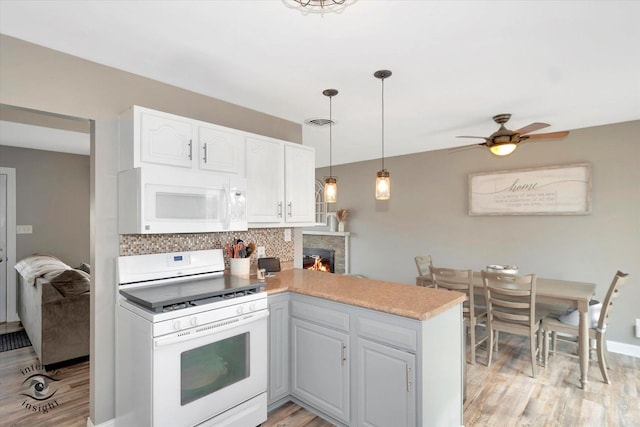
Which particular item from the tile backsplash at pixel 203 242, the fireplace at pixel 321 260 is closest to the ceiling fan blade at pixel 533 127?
the tile backsplash at pixel 203 242

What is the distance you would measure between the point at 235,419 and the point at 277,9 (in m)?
2.38

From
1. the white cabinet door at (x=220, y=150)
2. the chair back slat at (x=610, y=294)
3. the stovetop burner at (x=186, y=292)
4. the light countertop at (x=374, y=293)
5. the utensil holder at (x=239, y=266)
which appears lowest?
Result: the chair back slat at (x=610, y=294)

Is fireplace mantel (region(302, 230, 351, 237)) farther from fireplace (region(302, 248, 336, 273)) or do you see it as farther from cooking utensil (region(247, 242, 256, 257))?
cooking utensil (region(247, 242, 256, 257))

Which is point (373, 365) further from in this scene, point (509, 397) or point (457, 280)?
point (457, 280)

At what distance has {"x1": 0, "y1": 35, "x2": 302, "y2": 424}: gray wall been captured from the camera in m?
2.04

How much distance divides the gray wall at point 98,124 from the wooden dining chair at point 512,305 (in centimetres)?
315

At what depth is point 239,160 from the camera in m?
2.69

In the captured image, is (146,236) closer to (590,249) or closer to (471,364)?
(471,364)

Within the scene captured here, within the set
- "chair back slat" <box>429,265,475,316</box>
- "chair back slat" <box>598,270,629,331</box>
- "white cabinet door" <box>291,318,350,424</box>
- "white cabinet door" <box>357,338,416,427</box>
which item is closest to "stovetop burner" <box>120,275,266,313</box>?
"white cabinet door" <box>291,318,350,424</box>

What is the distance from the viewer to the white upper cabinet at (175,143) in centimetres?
213

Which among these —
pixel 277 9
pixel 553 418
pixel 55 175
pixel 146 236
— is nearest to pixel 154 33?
pixel 277 9

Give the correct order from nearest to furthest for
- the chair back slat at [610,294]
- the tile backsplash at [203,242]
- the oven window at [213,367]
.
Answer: the oven window at [213,367] < the tile backsplash at [203,242] < the chair back slat at [610,294]

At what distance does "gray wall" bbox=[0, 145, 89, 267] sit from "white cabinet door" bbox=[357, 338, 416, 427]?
5.01m

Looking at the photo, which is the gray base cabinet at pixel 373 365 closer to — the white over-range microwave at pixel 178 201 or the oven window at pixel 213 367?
the oven window at pixel 213 367
